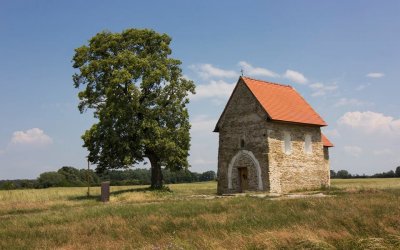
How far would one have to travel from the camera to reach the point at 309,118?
35.5 m

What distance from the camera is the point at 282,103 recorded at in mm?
35188

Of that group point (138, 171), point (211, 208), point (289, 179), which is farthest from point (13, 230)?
point (138, 171)

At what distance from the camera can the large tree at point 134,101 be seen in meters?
36.6

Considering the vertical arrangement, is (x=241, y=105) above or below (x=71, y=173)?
above

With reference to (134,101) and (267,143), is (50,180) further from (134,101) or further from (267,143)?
(267,143)

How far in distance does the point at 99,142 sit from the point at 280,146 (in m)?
16.4

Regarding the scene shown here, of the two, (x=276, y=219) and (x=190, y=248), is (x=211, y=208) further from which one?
(x=190, y=248)

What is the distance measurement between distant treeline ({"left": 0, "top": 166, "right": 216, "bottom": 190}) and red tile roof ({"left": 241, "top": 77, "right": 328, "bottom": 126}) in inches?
450

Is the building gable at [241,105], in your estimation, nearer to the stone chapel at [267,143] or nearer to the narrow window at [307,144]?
the stone chapel at [267,143]

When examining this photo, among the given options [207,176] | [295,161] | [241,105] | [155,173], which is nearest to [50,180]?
[155,173]

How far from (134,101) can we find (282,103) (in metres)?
13.3

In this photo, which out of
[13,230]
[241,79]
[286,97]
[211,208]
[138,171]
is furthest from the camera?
[138,171]

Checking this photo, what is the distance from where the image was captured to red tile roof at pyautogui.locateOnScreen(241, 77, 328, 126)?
32963mm

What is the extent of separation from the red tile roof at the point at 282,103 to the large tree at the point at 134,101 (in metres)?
8.02
